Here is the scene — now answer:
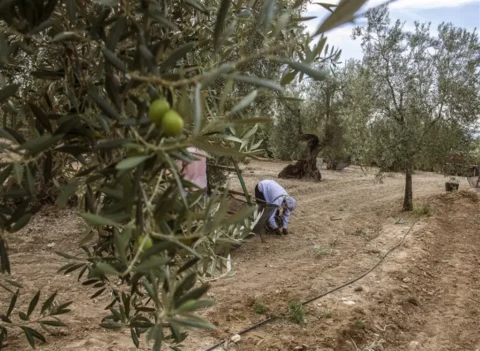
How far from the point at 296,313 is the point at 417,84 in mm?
7937

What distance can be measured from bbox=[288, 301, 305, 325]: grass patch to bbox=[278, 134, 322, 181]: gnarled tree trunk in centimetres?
1197

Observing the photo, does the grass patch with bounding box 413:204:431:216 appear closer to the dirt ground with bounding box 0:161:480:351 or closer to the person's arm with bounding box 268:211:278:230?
the dirt ground with bounding box 0:161:480:351

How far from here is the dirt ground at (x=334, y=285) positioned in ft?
13.4

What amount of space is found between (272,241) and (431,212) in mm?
4410

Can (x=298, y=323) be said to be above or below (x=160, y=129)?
below

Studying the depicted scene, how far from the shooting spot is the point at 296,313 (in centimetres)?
439

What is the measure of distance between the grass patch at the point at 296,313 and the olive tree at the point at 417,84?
696 cm

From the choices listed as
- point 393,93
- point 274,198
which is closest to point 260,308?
point 274,198

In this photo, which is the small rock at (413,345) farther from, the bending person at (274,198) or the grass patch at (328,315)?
the bending person at (274,198)

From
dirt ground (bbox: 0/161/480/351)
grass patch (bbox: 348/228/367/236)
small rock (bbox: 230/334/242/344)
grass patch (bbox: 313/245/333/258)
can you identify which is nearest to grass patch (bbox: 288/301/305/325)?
dirt ground (bbox: 0/161/480/351)

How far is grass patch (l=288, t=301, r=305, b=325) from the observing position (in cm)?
435

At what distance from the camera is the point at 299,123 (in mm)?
16094

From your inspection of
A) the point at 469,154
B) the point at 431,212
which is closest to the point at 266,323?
the point at 431,212

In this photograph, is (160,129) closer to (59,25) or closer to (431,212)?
(59,25)
